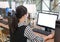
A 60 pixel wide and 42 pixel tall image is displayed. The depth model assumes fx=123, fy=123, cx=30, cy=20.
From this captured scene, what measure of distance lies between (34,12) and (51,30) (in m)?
0.75

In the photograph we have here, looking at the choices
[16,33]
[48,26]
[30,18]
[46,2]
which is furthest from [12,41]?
[46,2]

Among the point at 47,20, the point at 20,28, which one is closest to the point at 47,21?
the point at 47,20

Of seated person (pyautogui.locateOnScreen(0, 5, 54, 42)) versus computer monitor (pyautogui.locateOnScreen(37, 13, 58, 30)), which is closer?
seated person (pyautogui.locateOnScreen(0, 5, 54, 42))

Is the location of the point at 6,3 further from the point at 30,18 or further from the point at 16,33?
the point at 16,33

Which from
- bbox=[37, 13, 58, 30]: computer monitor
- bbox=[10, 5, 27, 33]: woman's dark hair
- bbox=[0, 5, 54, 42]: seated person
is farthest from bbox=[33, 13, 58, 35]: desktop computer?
bbox=[10, 5, 27, 33]: woman's dark hair

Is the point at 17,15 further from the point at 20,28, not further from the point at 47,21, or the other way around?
the point at 47,21

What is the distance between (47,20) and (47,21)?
0.06ft

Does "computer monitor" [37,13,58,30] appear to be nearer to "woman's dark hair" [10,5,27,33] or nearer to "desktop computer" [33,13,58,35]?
"desktop computer" [33,13,58,35]

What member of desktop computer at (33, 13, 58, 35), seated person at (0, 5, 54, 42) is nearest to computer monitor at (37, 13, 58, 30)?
desktop computer at (33, 13, 58, 35)

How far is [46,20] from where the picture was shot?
93.4 inches

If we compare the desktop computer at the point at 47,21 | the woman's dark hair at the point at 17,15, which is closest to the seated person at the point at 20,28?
the woman's dark hair at the point at 17,15

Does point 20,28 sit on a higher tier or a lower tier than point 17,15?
lower

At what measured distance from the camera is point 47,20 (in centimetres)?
235

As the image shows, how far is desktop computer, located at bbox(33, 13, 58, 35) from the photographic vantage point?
7.27ft
